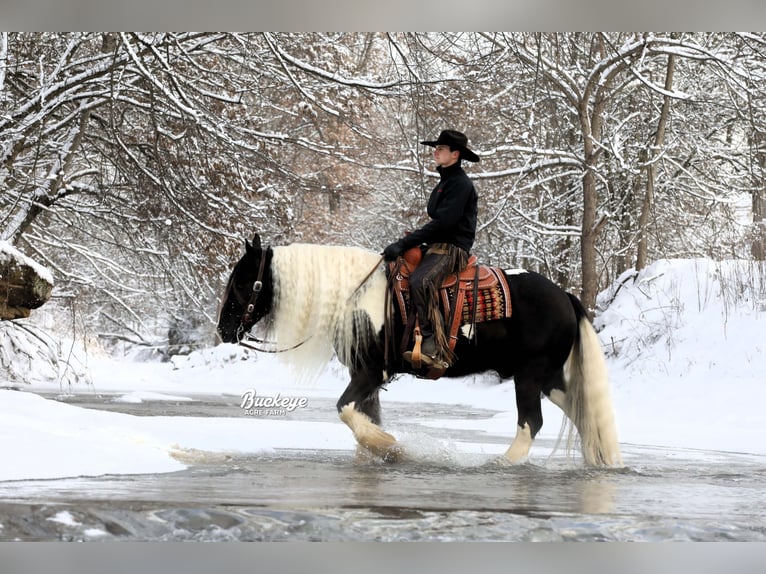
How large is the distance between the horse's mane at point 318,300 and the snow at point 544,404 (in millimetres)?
350

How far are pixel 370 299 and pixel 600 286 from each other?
33.7ft

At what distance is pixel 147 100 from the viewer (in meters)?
11.5

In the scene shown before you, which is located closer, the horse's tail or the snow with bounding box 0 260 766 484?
the snow with bounding box 0 260 766 484

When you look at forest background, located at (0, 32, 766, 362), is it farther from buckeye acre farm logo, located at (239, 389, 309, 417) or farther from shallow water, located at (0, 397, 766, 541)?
shallow water, located at (0, 397, 766, 541)

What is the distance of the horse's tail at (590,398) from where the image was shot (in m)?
7.01

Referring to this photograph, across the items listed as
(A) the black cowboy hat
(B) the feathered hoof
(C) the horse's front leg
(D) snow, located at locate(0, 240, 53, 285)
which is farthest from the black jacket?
(D) snow, located at locate(0, 240, 53, 285)

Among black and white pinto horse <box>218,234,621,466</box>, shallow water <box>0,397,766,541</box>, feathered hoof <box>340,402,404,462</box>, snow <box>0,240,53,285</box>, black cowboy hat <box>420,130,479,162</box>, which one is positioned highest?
black cowboy hat <box>420,130,479,162</box>

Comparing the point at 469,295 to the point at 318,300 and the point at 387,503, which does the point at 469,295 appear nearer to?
the point at 318,300

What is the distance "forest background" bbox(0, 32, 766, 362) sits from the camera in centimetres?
1055

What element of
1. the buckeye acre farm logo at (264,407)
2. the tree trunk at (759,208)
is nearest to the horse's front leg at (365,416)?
the buckeye acre farm logo at (264,407)

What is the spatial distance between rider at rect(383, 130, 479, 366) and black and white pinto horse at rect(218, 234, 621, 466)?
242 mm

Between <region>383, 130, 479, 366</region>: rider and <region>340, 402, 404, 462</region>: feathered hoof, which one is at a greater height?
<region>383, 130, 479, 366</region>: rider

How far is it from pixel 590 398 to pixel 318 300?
1.99 meters
